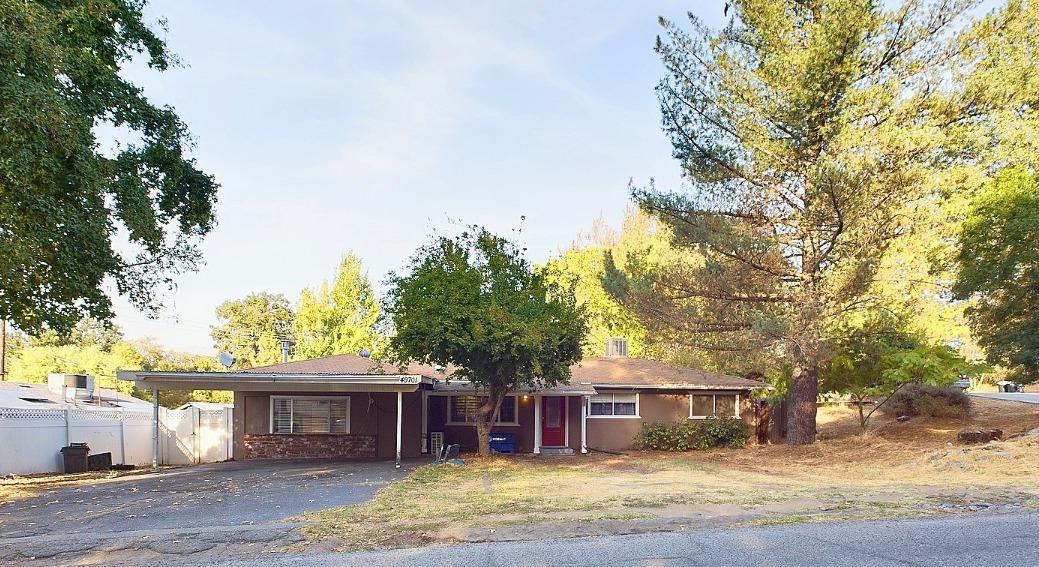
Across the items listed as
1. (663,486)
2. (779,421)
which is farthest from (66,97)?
(779,421)

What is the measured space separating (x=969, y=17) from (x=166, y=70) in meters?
16.8

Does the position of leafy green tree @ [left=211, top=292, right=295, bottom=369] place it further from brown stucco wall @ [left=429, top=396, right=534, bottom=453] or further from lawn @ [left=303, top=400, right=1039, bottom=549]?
lawn @ [left=303, top=400, right=1039, bottom=549]

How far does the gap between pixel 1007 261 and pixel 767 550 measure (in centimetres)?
1203

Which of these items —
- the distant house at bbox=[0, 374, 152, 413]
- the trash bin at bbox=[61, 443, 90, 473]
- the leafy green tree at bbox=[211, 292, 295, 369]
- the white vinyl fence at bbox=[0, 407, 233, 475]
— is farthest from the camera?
the leafy green tree at bbox=[211, 292, 295, 369]

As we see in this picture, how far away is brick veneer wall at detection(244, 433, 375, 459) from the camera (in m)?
18.5

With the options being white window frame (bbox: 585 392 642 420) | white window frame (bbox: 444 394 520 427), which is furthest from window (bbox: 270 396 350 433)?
white window frame (bbox: 585 392 642 420)

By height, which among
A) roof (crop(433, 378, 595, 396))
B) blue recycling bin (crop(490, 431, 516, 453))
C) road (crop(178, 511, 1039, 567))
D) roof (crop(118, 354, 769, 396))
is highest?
roof (crop(118, 354, 769, 396))

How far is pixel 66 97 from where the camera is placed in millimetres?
9500

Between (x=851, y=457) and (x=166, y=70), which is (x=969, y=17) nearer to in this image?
(x=851, y=457)

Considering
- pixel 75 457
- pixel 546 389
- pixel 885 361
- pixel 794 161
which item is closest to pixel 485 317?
pixel 546 389

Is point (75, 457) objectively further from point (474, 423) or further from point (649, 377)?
point (649, 377)

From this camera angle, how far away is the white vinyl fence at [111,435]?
15703 millimetres

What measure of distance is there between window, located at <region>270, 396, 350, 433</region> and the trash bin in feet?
14.1

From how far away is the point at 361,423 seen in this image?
19016 mm
